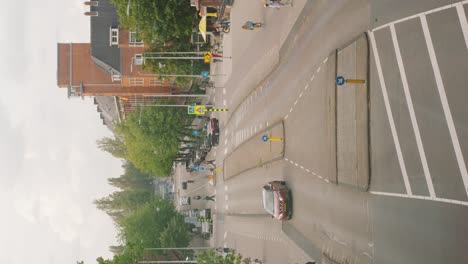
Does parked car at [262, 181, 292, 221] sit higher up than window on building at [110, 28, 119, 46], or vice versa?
window on building at [110, 28, 119, 46]

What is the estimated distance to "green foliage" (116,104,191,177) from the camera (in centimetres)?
7169

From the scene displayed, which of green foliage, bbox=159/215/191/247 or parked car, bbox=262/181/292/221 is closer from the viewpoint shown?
parked car, bbox=262/181/292/221

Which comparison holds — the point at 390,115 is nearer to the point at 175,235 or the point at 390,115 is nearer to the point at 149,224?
the point at 175,235

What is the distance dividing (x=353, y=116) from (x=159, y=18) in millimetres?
41712

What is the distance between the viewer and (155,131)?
7238 centimetres

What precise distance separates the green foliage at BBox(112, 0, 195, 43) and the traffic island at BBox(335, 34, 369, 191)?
38828 millimetres

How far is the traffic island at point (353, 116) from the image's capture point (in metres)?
22.0

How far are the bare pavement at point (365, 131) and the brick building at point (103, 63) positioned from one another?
38608 millimetres

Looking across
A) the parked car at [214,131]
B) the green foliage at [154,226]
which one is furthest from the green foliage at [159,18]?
the green foliage at [154,226]

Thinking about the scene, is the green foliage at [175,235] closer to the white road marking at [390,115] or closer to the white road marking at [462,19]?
the white road marking at [390,115]

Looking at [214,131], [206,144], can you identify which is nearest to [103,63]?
[206,144]

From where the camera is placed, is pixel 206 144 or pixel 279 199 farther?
pixel 206 144

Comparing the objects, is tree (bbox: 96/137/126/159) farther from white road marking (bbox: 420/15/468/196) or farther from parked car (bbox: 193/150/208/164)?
white road marking (bbox: 420/15/468/196)

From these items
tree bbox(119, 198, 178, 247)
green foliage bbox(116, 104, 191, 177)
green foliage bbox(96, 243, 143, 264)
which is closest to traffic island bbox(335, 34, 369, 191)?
green foliage bbox(96, 243, 143, 264)
